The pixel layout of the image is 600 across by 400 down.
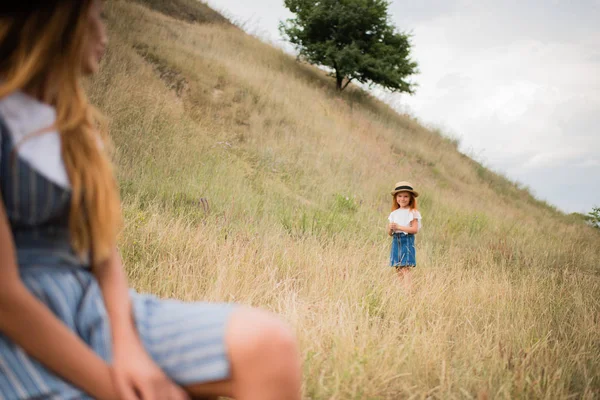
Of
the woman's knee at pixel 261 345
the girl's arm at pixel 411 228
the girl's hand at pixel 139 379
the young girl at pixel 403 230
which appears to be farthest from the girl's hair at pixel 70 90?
the girl's arm at pixel 411 228

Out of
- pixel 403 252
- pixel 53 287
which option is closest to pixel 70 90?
pixel 53 287

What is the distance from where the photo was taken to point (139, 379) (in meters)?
0.80

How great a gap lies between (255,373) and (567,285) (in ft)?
16.1

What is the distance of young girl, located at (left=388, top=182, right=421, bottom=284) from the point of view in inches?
166

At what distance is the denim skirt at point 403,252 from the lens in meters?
4.20

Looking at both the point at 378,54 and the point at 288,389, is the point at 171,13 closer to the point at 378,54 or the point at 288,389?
the point at 378,54

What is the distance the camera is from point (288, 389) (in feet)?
2.58

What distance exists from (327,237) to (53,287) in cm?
421

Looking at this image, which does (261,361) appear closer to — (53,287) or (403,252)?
(53,287)

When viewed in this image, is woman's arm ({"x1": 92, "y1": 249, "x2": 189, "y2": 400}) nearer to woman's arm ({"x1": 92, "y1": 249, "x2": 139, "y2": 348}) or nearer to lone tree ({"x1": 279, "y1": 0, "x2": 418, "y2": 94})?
woman's arm ({"x1": 92, "y1": 249, "x2": 139, "y2": 348})

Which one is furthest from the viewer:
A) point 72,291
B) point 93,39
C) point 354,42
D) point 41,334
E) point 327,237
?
point 354,42

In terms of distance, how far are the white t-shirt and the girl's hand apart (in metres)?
3.91

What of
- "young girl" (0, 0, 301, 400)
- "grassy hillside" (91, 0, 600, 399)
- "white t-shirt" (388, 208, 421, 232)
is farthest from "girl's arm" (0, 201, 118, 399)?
"white t-shirt" (388, 208, 421, 232)

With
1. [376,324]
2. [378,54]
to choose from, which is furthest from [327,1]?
[376,324]
